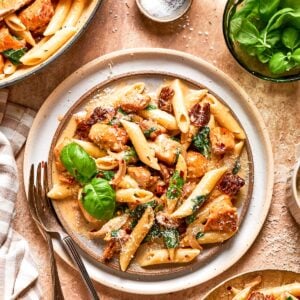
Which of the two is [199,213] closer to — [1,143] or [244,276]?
[244,276]

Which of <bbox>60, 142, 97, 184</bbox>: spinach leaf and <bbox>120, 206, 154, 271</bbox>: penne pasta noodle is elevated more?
<bbox>60, 142, 97, 184</bbox>: spinach leaf

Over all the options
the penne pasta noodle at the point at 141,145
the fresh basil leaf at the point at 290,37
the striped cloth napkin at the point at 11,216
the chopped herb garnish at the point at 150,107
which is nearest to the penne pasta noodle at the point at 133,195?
the penne pasta noodle at the point at 141,145

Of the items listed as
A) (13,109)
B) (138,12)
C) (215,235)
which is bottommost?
(215,235)

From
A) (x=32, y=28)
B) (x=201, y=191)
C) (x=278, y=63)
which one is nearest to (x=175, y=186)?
(x=201, y=191)

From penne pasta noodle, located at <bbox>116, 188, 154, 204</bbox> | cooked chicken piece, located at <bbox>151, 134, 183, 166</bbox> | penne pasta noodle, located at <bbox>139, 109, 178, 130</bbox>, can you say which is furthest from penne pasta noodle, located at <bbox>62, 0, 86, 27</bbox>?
penne pasta noodle, located at <bbox>116, 188, 154, 204</bbox>

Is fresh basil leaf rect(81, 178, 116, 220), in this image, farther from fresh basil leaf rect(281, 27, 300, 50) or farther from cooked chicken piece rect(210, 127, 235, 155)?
fresh basil leaf rect(281, 27, 300, 50)

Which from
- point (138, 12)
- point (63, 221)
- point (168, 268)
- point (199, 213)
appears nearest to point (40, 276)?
point (63, 221)
